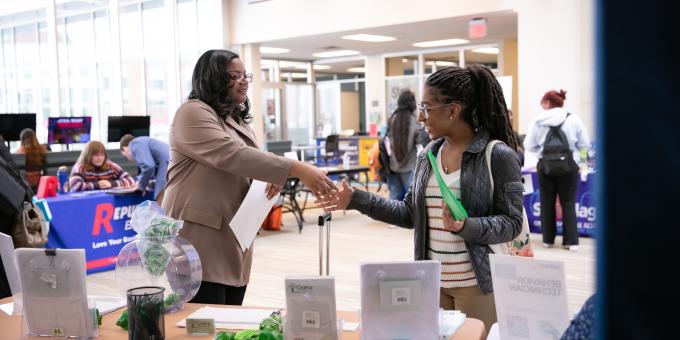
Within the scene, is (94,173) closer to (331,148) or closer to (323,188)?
(323,188)

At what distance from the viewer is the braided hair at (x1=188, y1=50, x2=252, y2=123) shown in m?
2.37

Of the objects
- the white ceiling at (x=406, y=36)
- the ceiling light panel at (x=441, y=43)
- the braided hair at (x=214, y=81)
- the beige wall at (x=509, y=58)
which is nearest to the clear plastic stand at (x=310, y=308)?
the braided hair at (x=214, y=81)

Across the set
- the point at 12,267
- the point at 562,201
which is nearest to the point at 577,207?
the point at 562,201

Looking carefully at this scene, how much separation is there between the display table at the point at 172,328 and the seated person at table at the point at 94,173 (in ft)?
14.7

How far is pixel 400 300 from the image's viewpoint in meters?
1.66

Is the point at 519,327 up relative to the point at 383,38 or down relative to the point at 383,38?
down

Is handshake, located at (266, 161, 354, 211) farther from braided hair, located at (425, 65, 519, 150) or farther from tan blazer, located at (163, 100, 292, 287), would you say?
braided hair, located at (425, 65, 519, 150)

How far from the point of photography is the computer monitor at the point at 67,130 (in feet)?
32.0

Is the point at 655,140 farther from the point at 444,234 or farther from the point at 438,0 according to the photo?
the point at 438,0

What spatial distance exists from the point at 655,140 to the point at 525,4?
9.76 metres

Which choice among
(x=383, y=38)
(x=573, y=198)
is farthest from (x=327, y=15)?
(x=573, y=198)

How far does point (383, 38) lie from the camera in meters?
Answer: 13.4

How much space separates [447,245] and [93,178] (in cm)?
540

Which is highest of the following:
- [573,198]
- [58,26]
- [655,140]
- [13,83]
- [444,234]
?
[58,26]
